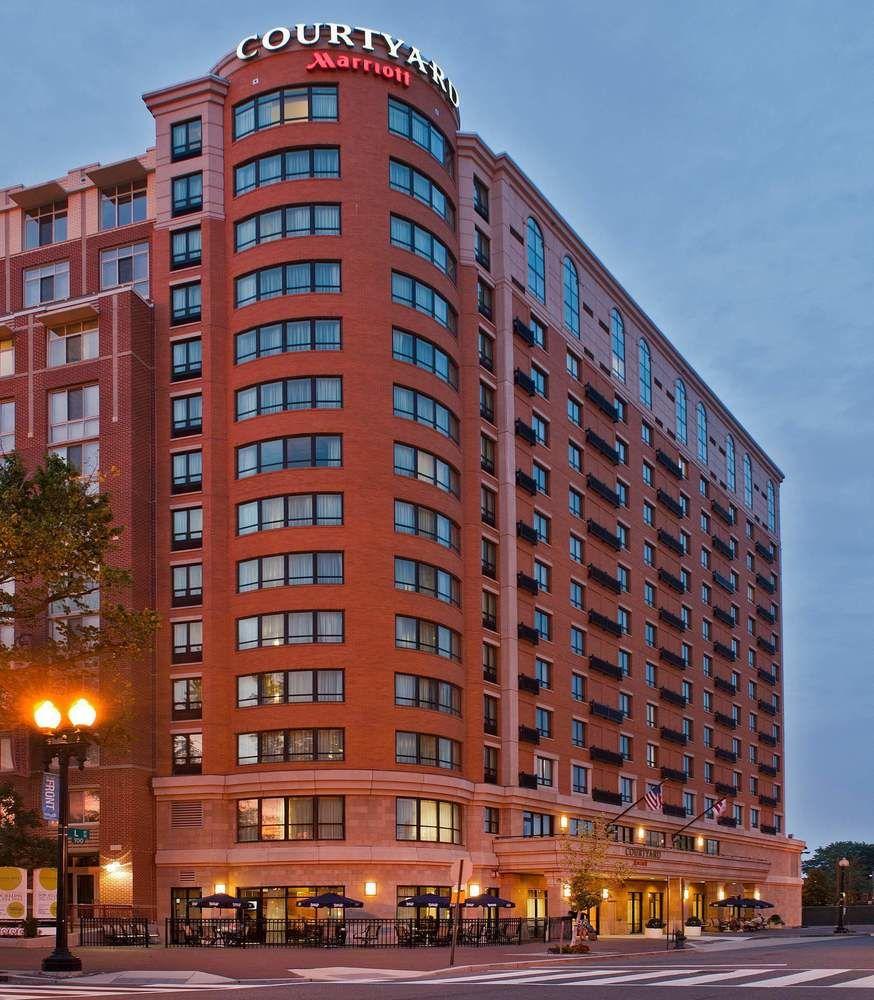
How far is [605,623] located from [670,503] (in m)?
18.9

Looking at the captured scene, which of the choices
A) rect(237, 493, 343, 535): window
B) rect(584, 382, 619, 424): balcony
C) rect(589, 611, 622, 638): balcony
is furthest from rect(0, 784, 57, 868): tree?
rect(584, 382, 619, 424): balcony

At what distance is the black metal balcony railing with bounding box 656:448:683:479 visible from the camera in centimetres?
10662

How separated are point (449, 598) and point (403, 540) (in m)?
5.02

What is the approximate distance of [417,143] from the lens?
246 ft

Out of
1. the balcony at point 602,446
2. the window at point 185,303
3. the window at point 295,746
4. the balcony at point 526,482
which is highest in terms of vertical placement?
the window at point 185,303

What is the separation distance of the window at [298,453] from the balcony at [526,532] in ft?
47.0

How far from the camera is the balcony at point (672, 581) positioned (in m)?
105

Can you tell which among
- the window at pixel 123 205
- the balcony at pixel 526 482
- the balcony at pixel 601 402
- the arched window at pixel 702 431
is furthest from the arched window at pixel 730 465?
the window at pixel 123 205

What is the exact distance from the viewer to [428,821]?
6869 cm

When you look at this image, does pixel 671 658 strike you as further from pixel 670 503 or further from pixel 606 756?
pixel 606 756

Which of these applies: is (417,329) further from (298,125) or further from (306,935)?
(306,935)

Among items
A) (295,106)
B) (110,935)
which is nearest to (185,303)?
(295,106)

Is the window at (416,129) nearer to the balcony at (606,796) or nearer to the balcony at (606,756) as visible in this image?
the balcony at (606,756)

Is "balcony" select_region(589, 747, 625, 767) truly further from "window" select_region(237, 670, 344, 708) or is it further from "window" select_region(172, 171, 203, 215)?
"window" select_region(172, 171, 203, 215)
